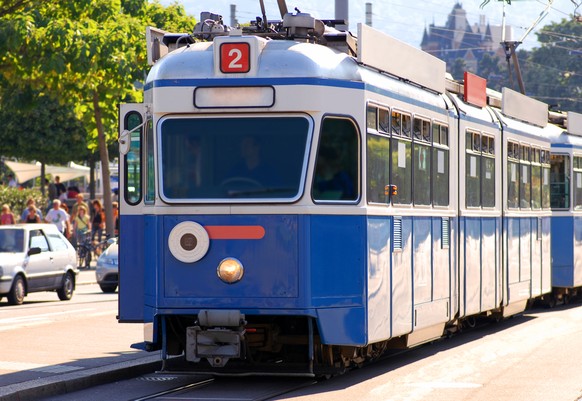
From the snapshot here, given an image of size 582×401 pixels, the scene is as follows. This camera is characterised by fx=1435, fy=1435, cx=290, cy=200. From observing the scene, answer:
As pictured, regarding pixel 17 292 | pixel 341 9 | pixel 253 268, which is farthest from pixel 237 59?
pixel 17 292

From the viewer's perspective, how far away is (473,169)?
16.2m

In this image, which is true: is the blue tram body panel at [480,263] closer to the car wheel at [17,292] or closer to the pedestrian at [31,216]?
the car wheel at [17,292]

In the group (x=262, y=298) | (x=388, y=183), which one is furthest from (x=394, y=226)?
(x=262, y=298)

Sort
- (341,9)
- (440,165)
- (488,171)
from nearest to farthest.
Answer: (440,165)
(488,171)
(341,9)

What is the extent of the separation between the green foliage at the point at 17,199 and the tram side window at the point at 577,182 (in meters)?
22.3

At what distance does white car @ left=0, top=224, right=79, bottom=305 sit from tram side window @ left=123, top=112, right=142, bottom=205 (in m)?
10.4

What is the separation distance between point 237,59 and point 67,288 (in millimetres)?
13967

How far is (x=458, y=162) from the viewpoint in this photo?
50.7ft

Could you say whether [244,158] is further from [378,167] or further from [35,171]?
[35,171]

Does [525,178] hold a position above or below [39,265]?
above

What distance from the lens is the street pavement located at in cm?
1139

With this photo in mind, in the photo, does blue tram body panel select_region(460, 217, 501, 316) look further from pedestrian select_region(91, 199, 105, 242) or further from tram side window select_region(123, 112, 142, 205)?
pedestrian select_region(91, 199, 105, 242)

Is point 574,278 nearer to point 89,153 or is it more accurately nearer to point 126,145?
point 126,145

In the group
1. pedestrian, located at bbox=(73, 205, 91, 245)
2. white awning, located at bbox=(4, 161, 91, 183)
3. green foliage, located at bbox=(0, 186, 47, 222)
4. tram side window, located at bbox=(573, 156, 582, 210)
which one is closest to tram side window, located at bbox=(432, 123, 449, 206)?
tram side window, located at bbox=(573, 156, 582, 210)
